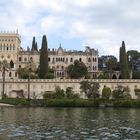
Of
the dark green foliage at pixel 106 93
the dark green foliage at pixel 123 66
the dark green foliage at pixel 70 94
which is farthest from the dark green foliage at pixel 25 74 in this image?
the dark green foliage at pixel 123 66

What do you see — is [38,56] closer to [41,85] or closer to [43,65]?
[43,65]

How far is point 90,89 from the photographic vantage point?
114438 mm

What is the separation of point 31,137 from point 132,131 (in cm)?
1094

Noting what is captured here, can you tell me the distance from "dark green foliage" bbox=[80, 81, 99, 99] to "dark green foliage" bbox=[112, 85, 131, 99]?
4955mm

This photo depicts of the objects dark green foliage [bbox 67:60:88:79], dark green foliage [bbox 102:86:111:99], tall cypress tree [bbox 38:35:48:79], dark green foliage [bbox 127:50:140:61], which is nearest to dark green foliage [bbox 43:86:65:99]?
dark green foliage [bbox 102:86:111:99]

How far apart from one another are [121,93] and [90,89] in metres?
8.69

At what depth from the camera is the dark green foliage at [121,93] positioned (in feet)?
374

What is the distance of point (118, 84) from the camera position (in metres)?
122

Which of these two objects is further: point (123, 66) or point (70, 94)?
point (123, 66)

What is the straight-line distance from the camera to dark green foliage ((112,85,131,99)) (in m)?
114

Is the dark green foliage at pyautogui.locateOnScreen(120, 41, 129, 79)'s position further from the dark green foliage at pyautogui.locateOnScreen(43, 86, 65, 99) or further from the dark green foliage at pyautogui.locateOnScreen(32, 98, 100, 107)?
the dark green foliage at pyautogui.locateOnScreen(32, 98, 100, 107)

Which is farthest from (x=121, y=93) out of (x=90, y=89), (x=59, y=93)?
(x=59, y=93)

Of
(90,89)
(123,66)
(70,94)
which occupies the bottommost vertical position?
(70,94)

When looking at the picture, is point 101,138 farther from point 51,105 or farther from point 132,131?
point 51,105
